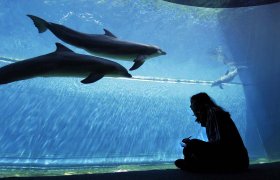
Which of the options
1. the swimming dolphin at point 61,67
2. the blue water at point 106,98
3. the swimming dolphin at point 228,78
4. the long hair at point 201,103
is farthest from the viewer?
the swimming dolphin at point 228,78

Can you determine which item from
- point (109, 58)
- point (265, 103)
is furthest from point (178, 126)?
point (109, 58)

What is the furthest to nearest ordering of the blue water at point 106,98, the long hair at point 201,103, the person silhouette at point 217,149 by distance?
the blue water at point 106,98 → the long hair at point 201,103 → the person silhouette at point 217,149

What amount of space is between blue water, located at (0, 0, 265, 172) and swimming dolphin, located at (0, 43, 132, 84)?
6.02m

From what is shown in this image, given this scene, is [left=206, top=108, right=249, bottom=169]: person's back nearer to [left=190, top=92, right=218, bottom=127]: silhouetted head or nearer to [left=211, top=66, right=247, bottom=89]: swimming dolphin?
[left=190, top=92, right=218, bottom=127]: silhouetted head

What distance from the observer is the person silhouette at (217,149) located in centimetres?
274

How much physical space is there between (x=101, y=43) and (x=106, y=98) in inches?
492

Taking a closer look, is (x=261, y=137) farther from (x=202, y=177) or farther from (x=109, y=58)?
(x=202, y=177)

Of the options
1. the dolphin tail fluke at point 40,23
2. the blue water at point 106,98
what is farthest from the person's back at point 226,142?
the blue water at point 106,98

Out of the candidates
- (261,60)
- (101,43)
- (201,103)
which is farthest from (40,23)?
(261,60)

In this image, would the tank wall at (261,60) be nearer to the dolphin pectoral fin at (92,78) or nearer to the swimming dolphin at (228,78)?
the swimming dolphin at (228,78)

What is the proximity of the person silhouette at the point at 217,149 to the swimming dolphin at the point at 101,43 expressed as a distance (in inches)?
88.2

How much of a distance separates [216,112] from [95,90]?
15.4 metres

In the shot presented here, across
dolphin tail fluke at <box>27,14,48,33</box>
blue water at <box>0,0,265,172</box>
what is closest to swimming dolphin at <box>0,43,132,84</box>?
dolphin tail fluke at <box>27,14,48,33</box>

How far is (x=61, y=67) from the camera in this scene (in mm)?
4207
